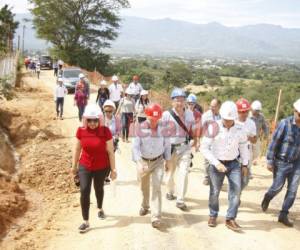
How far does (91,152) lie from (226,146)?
1995 mm

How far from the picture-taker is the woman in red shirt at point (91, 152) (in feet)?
19.4

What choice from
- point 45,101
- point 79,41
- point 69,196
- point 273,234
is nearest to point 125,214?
point 69,196

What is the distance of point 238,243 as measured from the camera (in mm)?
6023

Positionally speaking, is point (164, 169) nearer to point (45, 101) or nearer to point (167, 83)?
point (45, 101)

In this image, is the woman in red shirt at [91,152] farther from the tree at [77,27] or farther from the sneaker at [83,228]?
the tree at [77,27]

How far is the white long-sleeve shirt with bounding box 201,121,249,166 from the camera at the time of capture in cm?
610

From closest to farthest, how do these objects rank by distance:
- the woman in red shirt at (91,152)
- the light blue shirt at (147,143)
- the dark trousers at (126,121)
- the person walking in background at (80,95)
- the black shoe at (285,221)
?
the woman in red shirt at (91,152)
the light blue shirt at (147,143)
the black shoe at (285,221)
the dark trousers at (126,121)
the person walking in background at (80,95)

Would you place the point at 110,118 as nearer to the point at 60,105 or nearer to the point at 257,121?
the point at 257,121

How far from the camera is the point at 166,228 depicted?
6.44 m

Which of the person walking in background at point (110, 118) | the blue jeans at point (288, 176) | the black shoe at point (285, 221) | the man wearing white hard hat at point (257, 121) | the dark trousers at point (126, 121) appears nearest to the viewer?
the blue jeans at point (288, 176)

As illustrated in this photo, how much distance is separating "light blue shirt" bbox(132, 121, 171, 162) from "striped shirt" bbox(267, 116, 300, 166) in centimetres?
184

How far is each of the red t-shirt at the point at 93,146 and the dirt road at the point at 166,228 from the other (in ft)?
3.64

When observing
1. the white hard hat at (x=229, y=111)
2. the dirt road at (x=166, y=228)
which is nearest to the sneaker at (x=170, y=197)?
the dirt road at (x=166, y=228)

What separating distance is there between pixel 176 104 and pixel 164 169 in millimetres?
1157
